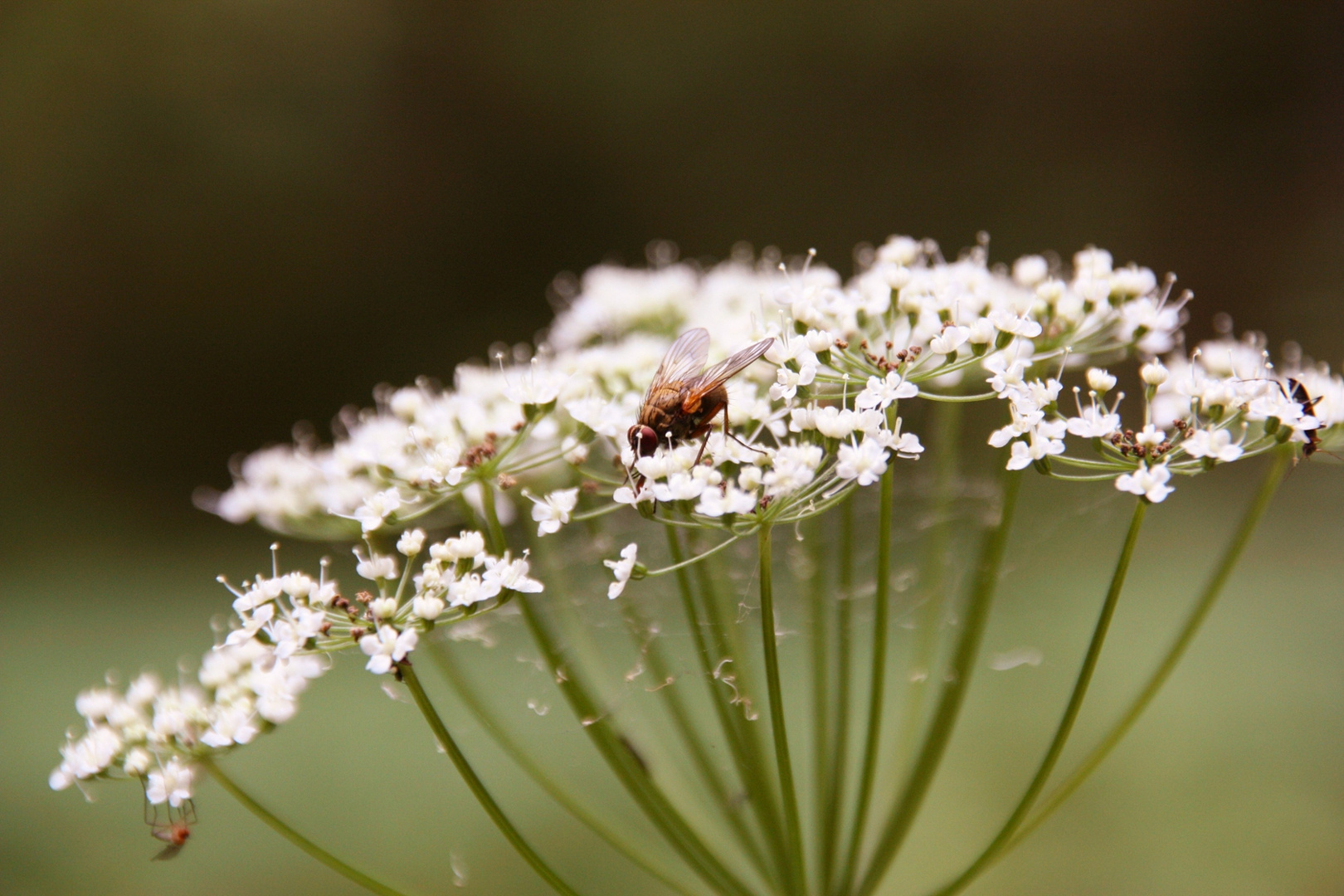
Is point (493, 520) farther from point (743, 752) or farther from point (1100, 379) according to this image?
point (1100, 379)

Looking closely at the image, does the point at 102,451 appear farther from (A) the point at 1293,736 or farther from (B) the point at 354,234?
(A) the point at 1293,736

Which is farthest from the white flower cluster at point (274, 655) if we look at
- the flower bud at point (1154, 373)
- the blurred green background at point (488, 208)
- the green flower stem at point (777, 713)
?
the blurred green background at point (488, 208)

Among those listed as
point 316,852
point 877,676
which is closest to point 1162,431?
point 877,676

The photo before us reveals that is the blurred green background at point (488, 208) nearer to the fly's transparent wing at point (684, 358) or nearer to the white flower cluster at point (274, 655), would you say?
the white flower cluster at point (274, 655)

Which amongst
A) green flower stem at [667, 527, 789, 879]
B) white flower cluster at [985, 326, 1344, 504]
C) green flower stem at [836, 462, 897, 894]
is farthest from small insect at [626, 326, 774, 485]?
white flower cluster at [985, 326, 1344, 504]

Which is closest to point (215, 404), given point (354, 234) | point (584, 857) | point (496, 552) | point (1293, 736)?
point (354, 234)

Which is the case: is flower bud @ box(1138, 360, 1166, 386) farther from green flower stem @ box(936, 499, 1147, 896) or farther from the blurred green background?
the blurred green background
